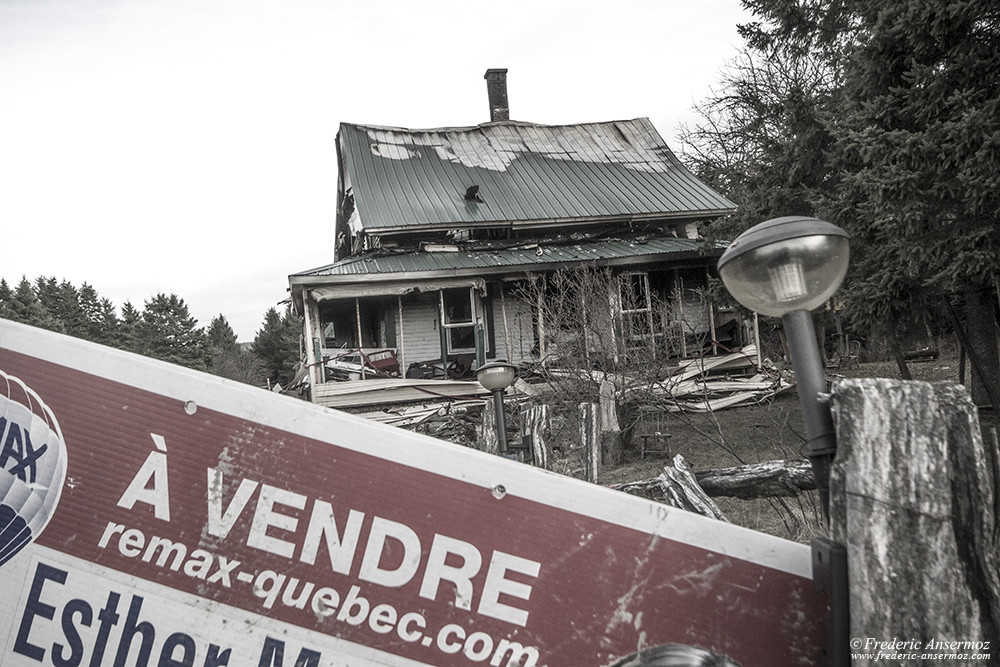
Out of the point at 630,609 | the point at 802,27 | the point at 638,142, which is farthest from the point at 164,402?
the point at 638,142

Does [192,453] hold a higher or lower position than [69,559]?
higher

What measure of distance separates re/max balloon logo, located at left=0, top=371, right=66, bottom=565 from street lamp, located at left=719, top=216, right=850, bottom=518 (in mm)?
1809

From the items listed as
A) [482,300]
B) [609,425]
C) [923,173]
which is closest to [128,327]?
[482,300]

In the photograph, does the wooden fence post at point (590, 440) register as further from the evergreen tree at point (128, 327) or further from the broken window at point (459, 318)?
the evergreen tree at point (128, 327)

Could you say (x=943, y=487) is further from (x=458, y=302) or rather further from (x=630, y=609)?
(x=458, y=302)

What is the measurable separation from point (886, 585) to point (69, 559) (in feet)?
5.76

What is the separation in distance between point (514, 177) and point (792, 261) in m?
21.4

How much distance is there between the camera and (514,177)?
22.9 meters

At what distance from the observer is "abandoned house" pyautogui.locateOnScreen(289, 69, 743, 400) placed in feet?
58.0

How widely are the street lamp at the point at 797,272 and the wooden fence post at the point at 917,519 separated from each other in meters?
0.33

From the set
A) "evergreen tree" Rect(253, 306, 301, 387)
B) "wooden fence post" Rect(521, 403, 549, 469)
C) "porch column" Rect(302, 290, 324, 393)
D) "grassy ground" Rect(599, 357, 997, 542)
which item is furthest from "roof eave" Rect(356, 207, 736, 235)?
"evergreen tree" Rect(253, 306, 301, 387)

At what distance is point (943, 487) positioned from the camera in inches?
62.5

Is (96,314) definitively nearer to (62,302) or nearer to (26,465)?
(62,302)

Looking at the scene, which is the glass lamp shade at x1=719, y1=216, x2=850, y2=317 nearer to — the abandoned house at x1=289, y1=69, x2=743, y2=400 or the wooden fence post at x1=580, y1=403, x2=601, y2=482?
the wooden fence post at x1=580, y1=403, x2=601, y2=482
